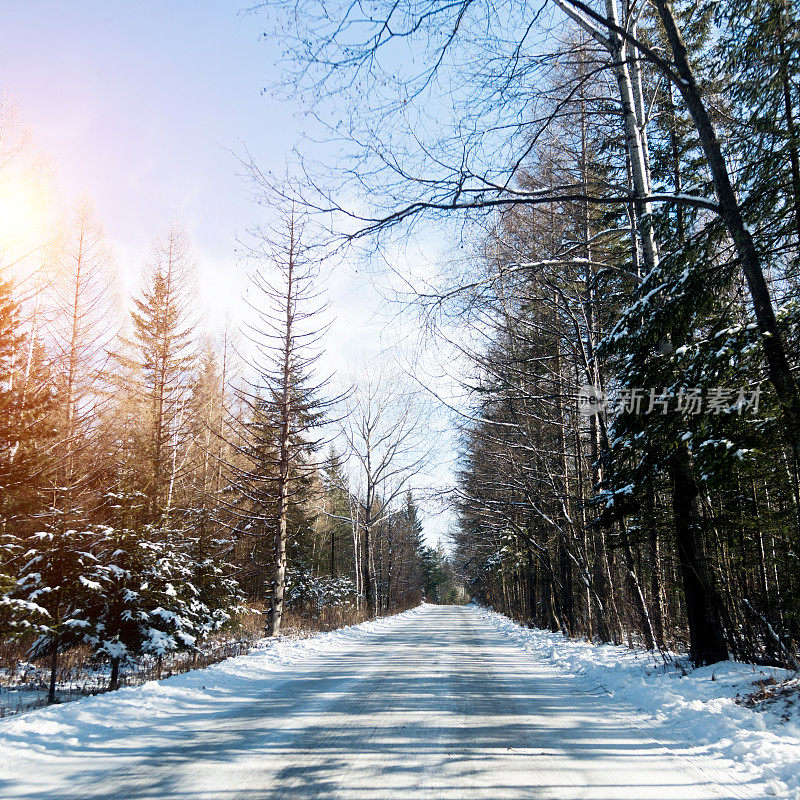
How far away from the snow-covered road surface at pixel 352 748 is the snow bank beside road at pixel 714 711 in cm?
18

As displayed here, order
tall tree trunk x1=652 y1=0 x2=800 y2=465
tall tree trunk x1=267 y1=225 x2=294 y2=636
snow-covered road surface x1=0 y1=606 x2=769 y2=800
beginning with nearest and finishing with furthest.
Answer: snow-covered road surface x1=0 y1=606 x2=769 y2=800, tall tree trunk x1=652 y1=0 x2=800 y2=465, tall tree trunk x1=267 y1=225 x2=294 y2=636

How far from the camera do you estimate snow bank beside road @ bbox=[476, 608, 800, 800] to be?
3836 mm

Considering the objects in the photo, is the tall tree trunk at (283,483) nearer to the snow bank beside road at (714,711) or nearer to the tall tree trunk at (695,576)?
the snow bank beside road at (714,711)

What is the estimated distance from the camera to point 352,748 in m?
4.20

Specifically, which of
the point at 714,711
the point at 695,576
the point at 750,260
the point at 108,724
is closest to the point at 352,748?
the point at 108,724

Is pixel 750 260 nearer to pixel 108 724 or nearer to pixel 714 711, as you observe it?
pixel 714 711

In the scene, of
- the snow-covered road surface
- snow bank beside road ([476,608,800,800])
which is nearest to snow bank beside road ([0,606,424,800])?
the snow-covered road surface

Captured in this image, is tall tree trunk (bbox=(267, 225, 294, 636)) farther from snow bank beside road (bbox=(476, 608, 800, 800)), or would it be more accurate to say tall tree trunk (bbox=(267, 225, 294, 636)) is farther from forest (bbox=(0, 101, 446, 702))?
snow bank beside road (bbox=(476, 608, 800, 800))

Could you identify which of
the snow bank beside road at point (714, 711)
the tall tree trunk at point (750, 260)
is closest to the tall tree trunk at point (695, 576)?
the snow bank beside road at point (714, 711)

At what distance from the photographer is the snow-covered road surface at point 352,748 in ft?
11.1

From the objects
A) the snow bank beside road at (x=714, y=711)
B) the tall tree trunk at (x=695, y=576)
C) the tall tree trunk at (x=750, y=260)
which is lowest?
the snow bank beside road at (x=714, y=711)

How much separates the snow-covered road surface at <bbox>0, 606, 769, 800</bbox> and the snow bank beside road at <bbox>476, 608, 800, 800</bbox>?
Result: 0.18 metres

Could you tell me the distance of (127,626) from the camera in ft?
32.8

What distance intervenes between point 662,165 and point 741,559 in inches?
358
